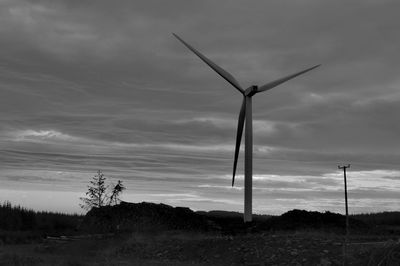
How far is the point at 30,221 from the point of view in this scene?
52344mm

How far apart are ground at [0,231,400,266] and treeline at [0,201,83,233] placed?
17.7 metres

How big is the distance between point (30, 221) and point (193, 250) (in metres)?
28.3

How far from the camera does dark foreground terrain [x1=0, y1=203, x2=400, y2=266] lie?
24656 mm

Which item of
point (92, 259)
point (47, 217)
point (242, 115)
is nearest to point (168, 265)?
point (92, 259)

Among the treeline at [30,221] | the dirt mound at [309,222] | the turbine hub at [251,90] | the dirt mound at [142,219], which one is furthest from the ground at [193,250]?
the treeline at [30,221]

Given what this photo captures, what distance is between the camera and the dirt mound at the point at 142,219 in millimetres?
35625

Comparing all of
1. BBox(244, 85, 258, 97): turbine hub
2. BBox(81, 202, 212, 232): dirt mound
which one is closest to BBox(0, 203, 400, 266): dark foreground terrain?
BBox(81, 202, 212, 232): dirt mound

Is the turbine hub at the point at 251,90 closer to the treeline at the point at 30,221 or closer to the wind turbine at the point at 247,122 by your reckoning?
the wind turbine at the point at 247,122

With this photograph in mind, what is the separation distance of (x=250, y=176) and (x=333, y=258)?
485 inches

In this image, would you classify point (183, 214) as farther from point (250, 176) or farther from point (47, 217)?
point (47, 217)

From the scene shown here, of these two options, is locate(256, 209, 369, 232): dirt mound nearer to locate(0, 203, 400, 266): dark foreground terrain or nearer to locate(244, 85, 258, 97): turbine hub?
locate(0, 203, 400, 266): dark foreground terrain

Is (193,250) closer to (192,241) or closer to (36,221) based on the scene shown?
(192,241)

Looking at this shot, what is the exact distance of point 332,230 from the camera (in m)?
32.0

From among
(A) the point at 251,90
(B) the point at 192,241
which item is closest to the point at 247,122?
(A) the point at 251,90
